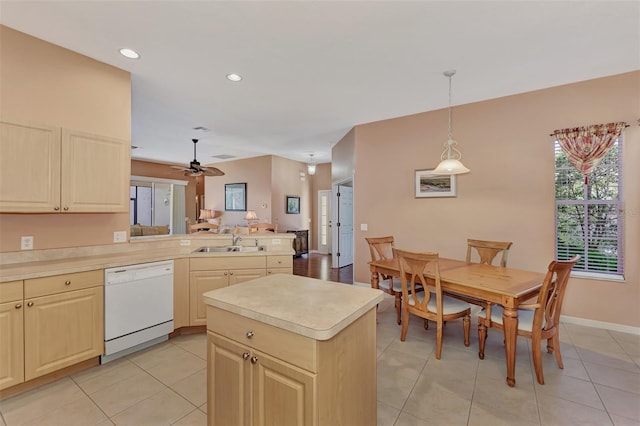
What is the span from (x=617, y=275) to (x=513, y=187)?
1.41 m

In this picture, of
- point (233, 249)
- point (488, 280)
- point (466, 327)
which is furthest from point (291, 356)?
point (233, 249)

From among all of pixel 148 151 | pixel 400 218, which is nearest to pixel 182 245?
pixel 400 218

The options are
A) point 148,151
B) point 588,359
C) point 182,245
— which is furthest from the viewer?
point 148,151

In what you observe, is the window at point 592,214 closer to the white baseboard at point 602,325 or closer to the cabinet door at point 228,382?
the white baseboard at point 602,325

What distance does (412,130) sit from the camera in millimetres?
4281

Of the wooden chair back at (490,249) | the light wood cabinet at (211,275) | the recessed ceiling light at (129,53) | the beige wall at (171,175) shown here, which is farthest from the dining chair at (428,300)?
the beige wall at (171,175)

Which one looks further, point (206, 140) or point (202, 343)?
point (206, 140)

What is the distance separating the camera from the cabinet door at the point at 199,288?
2.97m

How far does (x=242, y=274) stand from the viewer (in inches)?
123

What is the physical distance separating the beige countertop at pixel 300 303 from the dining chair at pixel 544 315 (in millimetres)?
1451

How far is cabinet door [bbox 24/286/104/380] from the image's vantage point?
6.59ft

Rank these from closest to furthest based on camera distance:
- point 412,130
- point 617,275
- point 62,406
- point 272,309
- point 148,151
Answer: point 272,309
point 62,406
point 617,275
point 412,130
point 148,151

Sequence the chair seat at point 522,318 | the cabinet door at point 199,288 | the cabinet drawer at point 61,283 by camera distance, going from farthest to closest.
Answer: the cabinet door at point 199,288 → the chair seat at point 522,318 → the cabinet drawer at point 61,283

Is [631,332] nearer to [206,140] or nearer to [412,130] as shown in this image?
[412,130]
